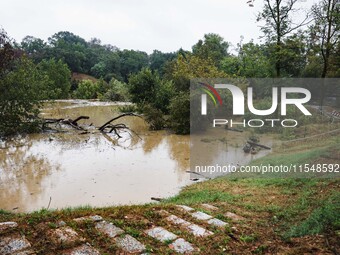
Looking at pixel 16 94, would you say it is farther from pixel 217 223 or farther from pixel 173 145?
pixel 217 223

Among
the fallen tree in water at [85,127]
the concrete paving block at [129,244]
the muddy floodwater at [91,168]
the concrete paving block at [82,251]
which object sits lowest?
the muddy floodwater at [91,168]

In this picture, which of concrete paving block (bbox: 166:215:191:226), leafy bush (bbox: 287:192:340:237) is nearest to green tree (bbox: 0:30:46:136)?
concrete paving block (bbox: 166:215:191:226)

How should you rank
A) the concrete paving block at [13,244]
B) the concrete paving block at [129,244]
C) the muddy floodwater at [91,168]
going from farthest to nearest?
1. the muddy floodwater at [91,168]
2. the concrete paving block at [129,244]
3. the concrete paving block at [13,244]

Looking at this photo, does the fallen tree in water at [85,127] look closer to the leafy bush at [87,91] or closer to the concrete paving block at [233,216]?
the concrete paving block at [233,216]

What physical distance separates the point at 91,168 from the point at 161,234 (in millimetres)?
7328

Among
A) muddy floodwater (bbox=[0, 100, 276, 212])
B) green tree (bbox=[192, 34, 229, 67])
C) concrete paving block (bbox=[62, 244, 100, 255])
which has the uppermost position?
green tree (bbox=[192, 34, 229, 67])

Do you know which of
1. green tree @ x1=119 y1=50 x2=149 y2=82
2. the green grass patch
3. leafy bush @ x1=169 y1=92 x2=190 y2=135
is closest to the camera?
the green grass patch

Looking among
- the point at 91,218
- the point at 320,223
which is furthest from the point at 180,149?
the point at 320,223

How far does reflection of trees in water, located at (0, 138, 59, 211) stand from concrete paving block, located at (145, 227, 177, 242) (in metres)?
4.58

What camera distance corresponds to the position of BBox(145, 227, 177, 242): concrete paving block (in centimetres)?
404

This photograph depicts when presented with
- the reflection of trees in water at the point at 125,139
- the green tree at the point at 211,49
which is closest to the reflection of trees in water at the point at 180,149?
the reflection of trees in water at the point at 125,139

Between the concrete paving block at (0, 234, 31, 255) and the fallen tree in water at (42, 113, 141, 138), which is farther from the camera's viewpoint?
the fallen tree in water at (42, 113, 141, 138)

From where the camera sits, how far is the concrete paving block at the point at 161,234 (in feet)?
13.2

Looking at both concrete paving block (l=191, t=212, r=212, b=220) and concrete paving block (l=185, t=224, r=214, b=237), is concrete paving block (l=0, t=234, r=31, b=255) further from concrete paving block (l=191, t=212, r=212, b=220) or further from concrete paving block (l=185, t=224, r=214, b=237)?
concrete paving block (l=191, t=212, r=212, b=220)
